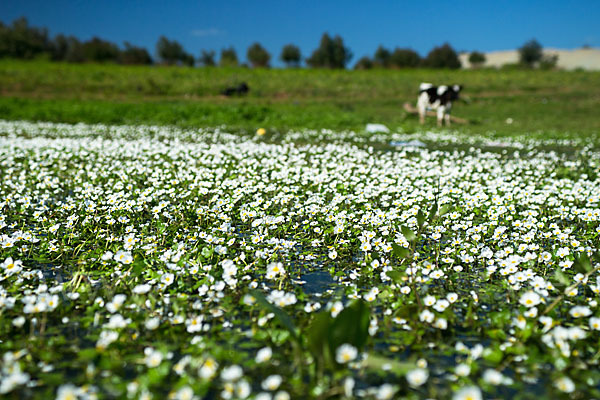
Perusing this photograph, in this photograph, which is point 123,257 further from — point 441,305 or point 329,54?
point 329,54

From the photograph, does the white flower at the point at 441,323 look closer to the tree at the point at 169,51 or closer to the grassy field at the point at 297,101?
the grassy field at the point at 297,101

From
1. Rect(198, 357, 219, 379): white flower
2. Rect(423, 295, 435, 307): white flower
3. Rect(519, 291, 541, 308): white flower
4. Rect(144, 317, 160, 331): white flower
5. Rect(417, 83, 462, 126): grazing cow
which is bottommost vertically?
Rect(198, 357, 219, 379): white flower

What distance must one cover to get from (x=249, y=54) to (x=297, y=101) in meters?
64.5

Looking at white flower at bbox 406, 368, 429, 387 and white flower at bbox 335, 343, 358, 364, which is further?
white flower at bbox 335, 343, 358, 364

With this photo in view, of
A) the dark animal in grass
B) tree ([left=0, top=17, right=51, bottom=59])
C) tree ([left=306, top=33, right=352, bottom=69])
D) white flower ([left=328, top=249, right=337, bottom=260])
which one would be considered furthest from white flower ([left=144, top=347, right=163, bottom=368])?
tree ([left=306, top=33, right=352, bottom=69])

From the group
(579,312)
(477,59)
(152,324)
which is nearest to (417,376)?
(579,312)

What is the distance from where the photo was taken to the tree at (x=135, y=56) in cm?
7612

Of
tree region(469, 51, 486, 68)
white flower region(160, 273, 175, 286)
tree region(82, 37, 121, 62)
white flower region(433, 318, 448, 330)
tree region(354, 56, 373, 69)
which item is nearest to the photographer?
white flower region(433, 318, 448, 330)

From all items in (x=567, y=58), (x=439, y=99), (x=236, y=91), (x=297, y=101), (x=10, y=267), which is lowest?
(x=10, y=267)

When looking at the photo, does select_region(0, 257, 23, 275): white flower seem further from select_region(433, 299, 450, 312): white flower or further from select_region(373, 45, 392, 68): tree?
select_region(373, 45, 392, 68): tree

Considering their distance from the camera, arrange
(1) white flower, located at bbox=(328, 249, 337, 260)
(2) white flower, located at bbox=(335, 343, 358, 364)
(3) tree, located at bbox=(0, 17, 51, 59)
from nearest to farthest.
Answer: (2) white flower, located at bbox=(335, 343, 358, 364) → (1) white flower, located at bbox=(328, 249, 337, 260) → (3) tree, located at bbox=(0, 17, 51, 59)

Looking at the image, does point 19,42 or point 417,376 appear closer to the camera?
point 417,376

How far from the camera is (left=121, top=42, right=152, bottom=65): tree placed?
76125 mm

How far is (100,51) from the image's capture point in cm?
7262
